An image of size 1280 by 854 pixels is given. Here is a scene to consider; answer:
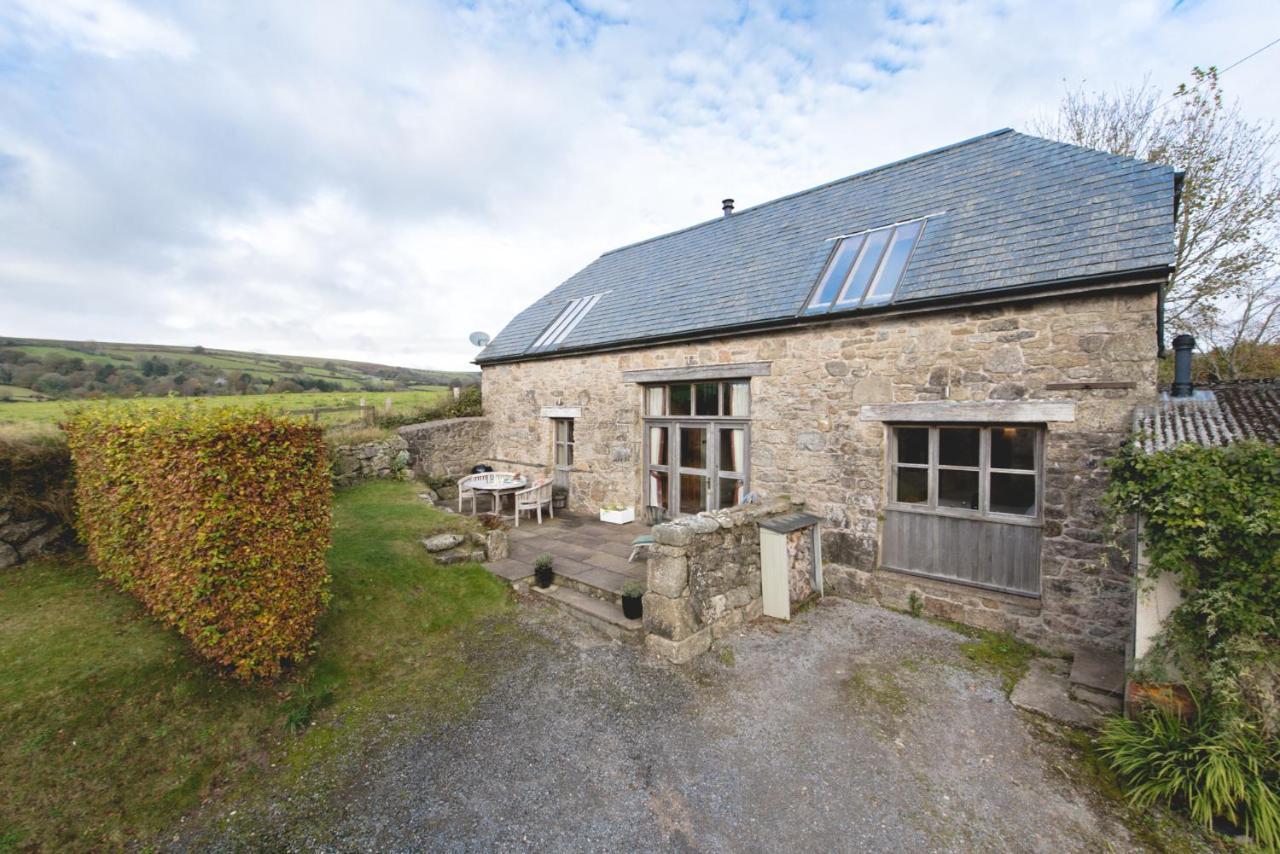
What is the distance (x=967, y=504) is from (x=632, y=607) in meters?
4.24

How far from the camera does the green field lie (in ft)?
17.6

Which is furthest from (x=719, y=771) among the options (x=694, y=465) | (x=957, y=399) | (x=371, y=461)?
(x=371, y=461)

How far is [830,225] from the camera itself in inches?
331

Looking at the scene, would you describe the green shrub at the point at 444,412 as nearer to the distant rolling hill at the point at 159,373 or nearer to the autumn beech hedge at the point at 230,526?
the distant rolling hill at the point at 159,373

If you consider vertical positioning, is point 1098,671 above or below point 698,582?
below

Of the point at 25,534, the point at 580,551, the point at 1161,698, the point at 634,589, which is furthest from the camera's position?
the point at 580,551

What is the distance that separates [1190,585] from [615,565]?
5.60 m

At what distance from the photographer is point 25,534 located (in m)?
5.95

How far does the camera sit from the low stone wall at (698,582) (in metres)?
4.94

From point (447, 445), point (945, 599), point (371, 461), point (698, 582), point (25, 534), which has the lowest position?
point (945, 599)

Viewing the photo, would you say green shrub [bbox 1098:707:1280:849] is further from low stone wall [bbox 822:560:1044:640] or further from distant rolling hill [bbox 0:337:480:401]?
distant rolling hill [bbox 0:337:480:401]

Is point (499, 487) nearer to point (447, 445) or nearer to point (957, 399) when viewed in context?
point (447, 445)

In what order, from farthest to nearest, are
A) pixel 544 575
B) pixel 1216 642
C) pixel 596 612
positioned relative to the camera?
pixel 544 575
pixel 596 612
pixel 1216 642

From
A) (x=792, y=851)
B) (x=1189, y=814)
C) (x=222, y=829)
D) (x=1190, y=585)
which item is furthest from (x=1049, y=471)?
(x=222, y=829)
